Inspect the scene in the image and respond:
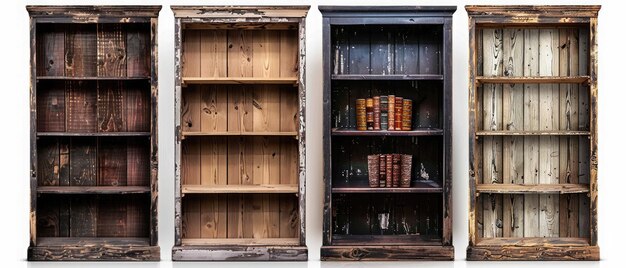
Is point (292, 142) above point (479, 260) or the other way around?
above

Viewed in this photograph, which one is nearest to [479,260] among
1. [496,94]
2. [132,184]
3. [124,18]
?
[496,94]

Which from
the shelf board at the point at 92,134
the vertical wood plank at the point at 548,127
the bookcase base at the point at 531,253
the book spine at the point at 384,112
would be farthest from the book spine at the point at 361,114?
the shelf board at the point at 92,134

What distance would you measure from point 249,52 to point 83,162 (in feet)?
4.68

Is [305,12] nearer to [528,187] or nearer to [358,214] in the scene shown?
[358,214]

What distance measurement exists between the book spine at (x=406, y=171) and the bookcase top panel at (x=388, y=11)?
970mm

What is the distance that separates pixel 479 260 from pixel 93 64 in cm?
301

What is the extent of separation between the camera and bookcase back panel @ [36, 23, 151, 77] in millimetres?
5824

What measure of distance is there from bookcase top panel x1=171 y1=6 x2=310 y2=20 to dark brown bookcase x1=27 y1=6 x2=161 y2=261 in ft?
1.26

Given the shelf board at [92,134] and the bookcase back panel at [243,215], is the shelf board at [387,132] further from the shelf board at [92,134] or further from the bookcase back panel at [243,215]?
the shelf board at [92,134]

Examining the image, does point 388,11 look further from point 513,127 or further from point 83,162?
point 83,162

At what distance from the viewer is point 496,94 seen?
5.84m

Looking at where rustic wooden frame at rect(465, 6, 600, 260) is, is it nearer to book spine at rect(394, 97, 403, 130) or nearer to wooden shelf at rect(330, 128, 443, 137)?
wooden shelf at rect(330, 128, 443, 137)

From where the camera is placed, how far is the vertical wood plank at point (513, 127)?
5824mm

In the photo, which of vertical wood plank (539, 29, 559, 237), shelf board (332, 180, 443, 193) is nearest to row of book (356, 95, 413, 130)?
shelf board (332, 180, 443, 193)
